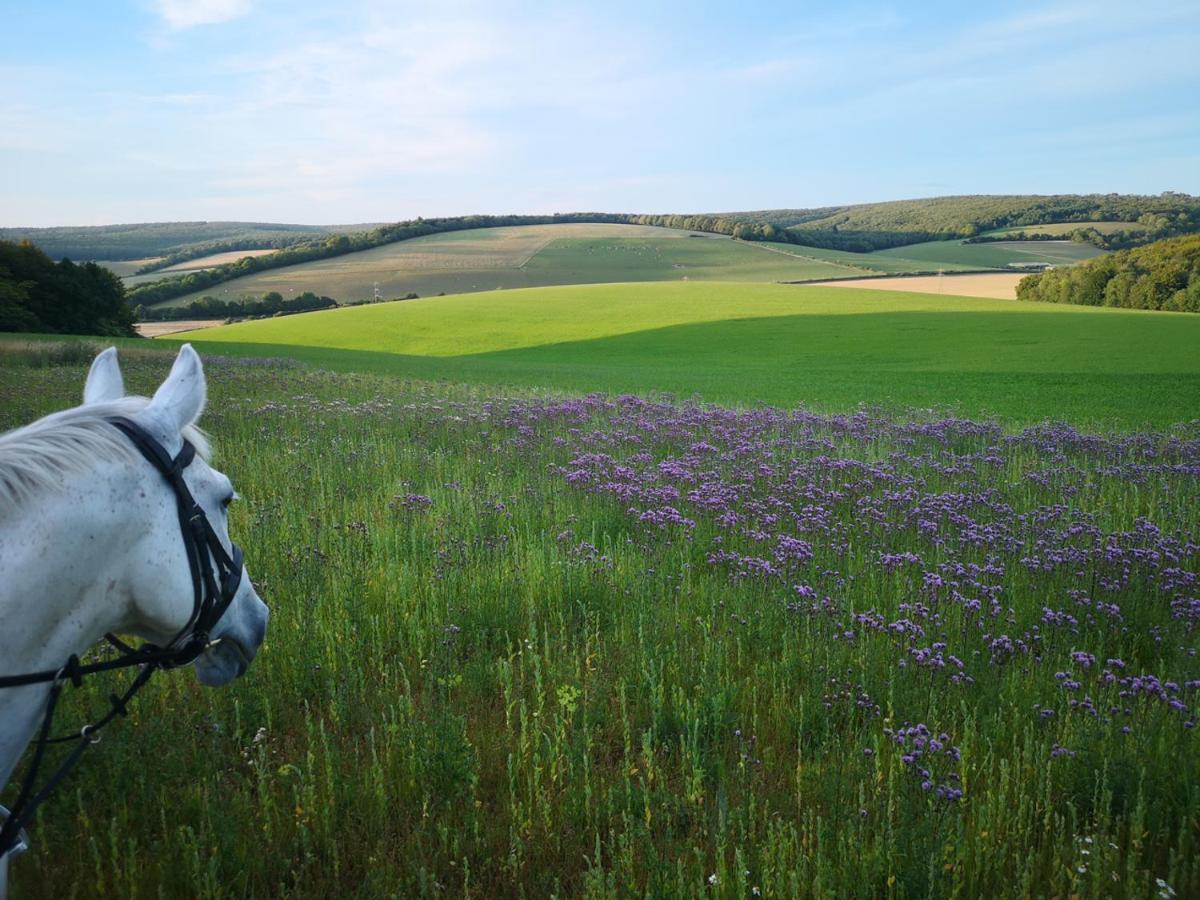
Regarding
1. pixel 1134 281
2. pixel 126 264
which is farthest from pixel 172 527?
pixel 126 264

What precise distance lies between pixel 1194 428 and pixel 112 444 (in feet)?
65.1

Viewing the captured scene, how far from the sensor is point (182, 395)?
238cm

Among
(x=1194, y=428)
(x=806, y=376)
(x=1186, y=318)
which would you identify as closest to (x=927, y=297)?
(x=1186, y=318)

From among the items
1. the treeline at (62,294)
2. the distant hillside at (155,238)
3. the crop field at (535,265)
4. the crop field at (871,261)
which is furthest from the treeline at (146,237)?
the crop field at (871,261)

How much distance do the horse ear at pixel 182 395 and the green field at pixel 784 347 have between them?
1879 centimetres

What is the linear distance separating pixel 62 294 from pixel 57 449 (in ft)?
229

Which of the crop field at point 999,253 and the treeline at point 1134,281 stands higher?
the crop field at point 999,253

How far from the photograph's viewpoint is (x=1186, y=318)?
4656 centimetres

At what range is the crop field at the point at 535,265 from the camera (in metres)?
92.6

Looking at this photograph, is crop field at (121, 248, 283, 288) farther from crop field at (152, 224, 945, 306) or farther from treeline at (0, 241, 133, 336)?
treeline at (0, 241, 133, 336)

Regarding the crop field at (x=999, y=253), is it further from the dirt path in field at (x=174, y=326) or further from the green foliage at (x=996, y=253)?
the dirt path in field at (x=174, y=326)

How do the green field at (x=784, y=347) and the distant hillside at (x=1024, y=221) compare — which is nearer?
the green field at (x=784, y=347)

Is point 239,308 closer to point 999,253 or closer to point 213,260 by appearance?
point 213,260

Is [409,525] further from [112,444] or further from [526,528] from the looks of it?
[112,444]
